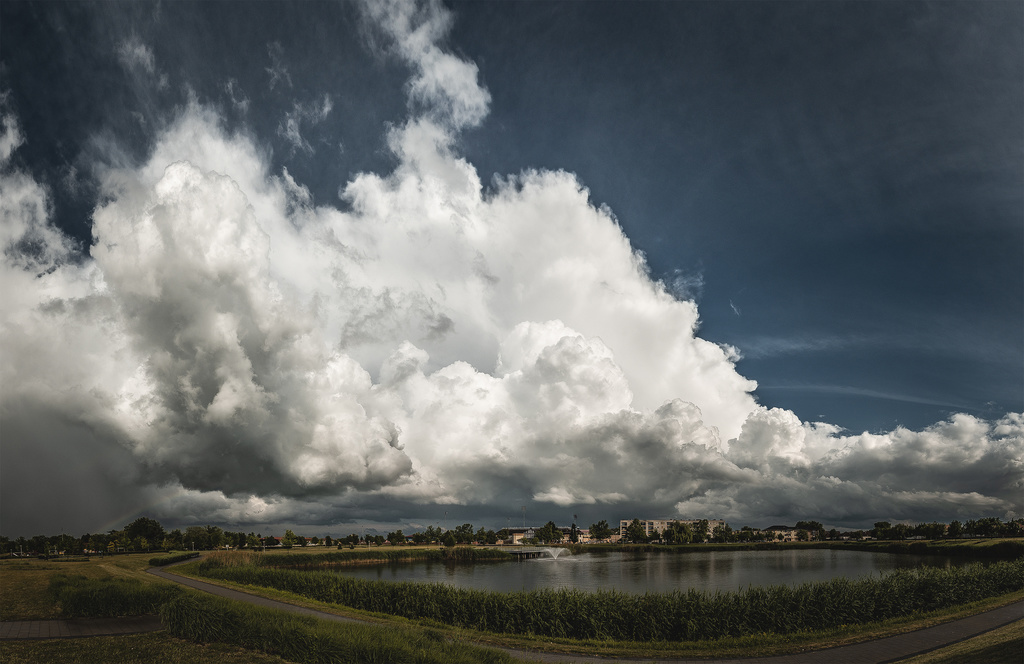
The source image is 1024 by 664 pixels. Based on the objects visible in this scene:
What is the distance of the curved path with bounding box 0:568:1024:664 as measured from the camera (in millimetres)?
18281

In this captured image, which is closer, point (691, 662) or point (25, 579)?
point (691, 662)

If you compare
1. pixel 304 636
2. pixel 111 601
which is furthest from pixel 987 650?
pixel 111 601

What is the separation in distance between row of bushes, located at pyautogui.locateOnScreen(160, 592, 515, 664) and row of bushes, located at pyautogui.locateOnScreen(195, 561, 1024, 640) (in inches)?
294

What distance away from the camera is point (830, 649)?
19.4m

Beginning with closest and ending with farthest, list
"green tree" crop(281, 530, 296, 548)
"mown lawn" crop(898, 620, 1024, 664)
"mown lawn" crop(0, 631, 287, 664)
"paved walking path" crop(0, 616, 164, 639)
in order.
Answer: "mown lawn" crop(898, 620, 1024, 664) < "mown lawn" crop(0, 631, 287, 664) < "paved walking path" crop(0, 616, 164, 639) < "green tree" crop(281, 530, 296, 548)

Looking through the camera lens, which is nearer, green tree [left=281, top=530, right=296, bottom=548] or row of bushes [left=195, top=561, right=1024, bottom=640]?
row of bushes [left=195, top=561, right=1024, bottom=640]

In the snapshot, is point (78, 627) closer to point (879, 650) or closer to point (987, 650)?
point (879, 650)

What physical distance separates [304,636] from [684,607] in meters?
14.3

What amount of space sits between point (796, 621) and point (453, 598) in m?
14.6

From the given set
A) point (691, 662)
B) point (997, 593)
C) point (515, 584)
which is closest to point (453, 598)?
point (691, 662)

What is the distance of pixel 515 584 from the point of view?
6500 cm

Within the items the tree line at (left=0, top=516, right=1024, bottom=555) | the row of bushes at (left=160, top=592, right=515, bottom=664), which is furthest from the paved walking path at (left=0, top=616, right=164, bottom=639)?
the tree line at (left=0, top=516, right=1024, bottom=555)

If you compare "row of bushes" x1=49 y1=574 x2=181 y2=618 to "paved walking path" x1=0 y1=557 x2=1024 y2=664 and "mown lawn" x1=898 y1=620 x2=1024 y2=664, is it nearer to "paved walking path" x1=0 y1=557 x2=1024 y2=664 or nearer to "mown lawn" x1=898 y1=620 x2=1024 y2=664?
"paved walking path" x1=0 y1=557 x2=1024 y2=664

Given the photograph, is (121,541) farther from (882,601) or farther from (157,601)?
(882,601)
